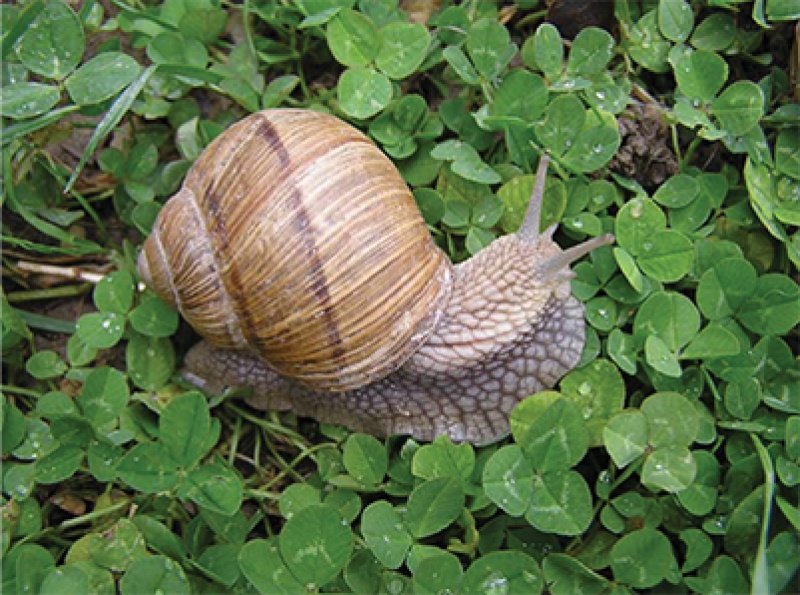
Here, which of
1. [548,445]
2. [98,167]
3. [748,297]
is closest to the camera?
[548,445]

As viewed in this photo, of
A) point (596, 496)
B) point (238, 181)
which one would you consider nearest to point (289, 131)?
point (238, 181)

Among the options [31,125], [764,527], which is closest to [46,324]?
[31,125]

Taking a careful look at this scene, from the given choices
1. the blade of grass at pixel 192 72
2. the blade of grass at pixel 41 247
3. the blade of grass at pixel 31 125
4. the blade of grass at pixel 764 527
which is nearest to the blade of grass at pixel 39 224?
the blade of grass at pixel 41 247

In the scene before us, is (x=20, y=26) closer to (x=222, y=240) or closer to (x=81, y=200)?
(x=81, y=200)

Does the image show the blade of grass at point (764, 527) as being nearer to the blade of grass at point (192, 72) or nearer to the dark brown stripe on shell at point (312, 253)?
the dark brown stripe on shell at point (312, 253)

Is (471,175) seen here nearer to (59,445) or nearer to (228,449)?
(228,449)

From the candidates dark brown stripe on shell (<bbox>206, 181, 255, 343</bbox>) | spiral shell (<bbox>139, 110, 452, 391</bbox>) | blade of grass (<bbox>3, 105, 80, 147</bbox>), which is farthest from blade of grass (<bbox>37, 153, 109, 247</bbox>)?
dark brown stripe on shell (<bbox>206, 181, 255, 343</bbox>)

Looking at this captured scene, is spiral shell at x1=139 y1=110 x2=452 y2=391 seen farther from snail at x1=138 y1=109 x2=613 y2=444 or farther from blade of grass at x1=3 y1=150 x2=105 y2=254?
blade of grass at x1=3 y1=150 x2=105 y2=254
